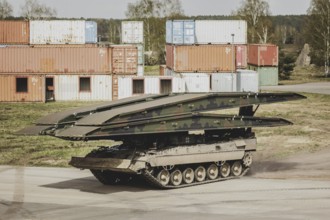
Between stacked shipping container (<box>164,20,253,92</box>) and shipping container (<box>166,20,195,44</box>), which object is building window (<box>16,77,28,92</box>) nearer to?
stacked shipping container (<box>164,20,253,92</box>)

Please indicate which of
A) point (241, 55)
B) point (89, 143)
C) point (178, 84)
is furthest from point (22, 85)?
point (89, 143)

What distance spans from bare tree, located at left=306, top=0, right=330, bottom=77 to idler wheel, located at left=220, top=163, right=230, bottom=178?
69.3 metres

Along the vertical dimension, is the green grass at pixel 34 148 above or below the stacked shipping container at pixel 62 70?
below

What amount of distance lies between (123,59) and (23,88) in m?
9.29

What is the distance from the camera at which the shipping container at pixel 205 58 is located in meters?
59.2

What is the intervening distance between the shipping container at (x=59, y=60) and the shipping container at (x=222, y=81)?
10492 millimetres

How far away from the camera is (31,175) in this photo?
20922 millimetres

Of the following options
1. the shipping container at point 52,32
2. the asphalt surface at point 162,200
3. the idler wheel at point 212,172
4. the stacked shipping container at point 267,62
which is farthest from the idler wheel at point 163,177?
the stacked shipping container at point 267,62

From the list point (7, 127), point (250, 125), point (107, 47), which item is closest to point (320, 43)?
point (107, 47)

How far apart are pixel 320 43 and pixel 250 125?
72283 mm

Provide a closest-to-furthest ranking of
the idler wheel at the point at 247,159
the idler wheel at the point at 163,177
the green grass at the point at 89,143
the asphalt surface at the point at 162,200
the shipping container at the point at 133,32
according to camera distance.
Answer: the asphalt surface at the point at 162,200, the idler wheel at the point at 163,177, the idler wheel at the point at 247,159, the green grass at the point at 89,143, the shipping container at the point at 133,32

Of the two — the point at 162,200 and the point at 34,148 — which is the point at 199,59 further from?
the point at 162,200

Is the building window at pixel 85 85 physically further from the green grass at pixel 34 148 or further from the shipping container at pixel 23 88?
the green grass at pixel 34 148

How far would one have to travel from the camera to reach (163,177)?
1794 centimetres
